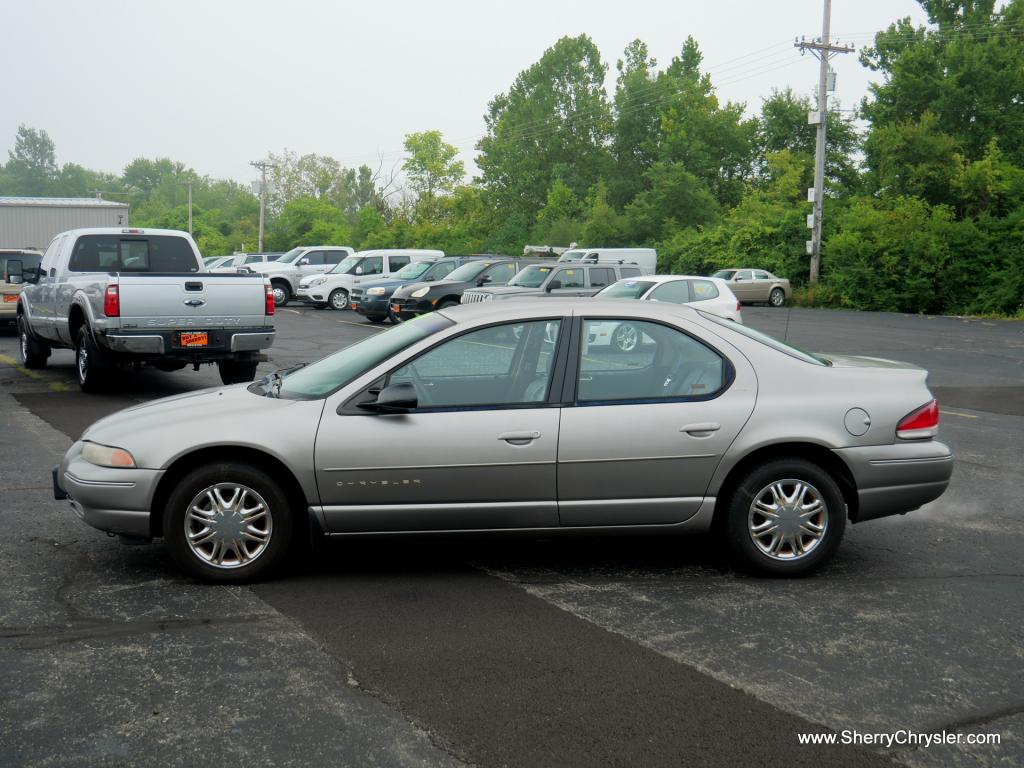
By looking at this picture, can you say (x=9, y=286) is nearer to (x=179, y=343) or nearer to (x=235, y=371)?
(x=235, y=371)

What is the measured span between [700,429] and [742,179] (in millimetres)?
74175

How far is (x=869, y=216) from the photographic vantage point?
40.1 meters

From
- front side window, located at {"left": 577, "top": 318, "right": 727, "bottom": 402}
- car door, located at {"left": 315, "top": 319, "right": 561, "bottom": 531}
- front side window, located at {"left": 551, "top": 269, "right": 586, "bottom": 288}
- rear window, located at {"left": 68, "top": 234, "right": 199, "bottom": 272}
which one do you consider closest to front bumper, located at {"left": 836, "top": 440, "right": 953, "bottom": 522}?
front side window, located at {"left": 577, "top": 318, "right": 727, "bottom": 402}

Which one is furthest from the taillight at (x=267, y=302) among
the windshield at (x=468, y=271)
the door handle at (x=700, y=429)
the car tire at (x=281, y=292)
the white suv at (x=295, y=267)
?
the car tire at (x=281, y=292)

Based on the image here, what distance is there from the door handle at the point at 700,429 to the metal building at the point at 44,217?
35.7m

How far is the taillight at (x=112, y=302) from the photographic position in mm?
11750

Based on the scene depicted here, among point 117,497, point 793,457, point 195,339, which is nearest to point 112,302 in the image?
point 195,339

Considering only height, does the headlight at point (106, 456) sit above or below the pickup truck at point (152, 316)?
below

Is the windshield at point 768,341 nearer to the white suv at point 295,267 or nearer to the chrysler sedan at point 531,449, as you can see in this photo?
the chrysler sedan at point 531,449

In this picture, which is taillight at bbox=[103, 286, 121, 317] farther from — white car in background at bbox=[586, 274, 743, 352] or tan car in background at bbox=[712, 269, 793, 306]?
tan car in background at bbox=[712, 269, 793, 306]

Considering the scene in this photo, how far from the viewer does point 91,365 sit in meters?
12.6

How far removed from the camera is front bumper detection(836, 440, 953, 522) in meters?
5.63

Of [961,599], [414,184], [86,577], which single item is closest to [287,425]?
[86,577]

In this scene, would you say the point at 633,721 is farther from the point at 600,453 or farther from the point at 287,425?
the point at 287,425
